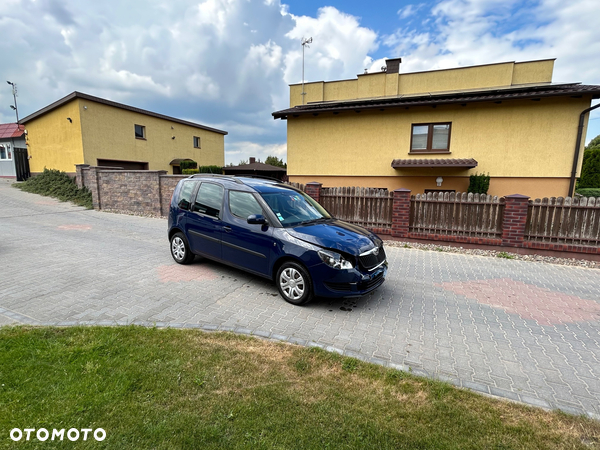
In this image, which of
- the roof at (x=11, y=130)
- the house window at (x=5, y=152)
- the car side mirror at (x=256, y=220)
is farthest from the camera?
the house window at (x=5, y=152)

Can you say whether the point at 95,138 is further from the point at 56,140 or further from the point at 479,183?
the point at 479,183

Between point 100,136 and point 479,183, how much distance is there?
811 inches

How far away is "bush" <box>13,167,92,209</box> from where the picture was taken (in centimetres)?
1544

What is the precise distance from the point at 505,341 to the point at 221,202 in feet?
15.3

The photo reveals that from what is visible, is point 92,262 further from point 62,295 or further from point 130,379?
point 130,379

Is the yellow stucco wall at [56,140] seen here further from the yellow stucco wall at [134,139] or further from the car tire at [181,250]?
the car tire at [181,250]

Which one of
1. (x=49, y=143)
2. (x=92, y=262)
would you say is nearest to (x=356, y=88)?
(x=92, y=262)

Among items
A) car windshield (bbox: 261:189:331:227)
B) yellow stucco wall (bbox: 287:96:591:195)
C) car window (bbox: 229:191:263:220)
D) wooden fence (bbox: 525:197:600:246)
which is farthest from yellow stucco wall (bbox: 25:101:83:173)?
wooden fence (bbox: 525:197:600:246)

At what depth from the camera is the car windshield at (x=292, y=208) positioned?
15.7ft

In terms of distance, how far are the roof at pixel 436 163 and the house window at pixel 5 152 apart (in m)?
28.9

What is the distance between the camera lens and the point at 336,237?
4.34 m

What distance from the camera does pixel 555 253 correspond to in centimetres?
724

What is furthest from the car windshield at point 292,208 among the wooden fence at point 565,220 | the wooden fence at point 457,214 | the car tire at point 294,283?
the wooden fence at point 565,220

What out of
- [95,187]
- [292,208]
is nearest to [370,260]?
[292,208]
